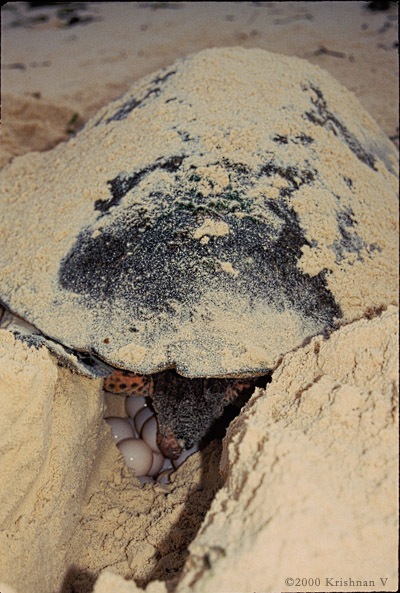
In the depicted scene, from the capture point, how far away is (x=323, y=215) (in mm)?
1499

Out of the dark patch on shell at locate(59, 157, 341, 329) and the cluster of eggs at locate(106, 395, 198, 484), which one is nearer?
the dark patch on shell at locate(59, 157, 341, 329)

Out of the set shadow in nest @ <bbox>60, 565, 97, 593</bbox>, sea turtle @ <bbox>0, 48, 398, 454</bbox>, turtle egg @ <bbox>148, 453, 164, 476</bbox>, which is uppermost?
sea turtle @ <bbox>0, 48, 398, 454</bbox>

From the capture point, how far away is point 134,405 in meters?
1.73

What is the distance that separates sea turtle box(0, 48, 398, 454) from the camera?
128 centimetres

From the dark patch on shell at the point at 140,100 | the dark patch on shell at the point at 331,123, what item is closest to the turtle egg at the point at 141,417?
the dark patch on shell at the point at 140,100

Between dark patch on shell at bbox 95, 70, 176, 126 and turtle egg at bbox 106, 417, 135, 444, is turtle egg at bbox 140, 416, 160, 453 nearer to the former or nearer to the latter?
turtle egg at bbox 106, 417, 135, 444

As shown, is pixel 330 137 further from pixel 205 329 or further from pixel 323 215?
pixel 205 329

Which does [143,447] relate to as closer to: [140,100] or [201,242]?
[201,242]

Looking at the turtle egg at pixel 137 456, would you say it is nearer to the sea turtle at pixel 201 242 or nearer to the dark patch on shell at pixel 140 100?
the sea turtle at pixel 201 242

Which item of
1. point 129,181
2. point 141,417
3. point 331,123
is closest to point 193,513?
point 141,417

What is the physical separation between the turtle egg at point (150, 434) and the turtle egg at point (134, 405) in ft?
0.35

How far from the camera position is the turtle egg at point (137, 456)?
5.05 feet

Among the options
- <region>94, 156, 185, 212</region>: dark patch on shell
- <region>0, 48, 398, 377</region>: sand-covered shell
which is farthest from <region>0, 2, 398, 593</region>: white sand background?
<region>94, 156, 185, 212</region>: dark patch on shell

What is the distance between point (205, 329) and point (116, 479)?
586 mm
